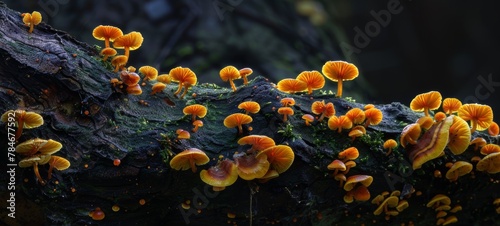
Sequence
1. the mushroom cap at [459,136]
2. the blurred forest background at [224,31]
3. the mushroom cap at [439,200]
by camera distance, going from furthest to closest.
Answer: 1. the blurred forest background at [224,31]
2. the mushroom cap at [439,200]
3. the mushroom cap at [459,136]

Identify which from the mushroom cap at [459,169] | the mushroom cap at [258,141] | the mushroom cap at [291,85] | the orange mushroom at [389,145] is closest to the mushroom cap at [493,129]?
the mushroom cap at [459,169]

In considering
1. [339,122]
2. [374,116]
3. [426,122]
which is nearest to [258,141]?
[339,122]

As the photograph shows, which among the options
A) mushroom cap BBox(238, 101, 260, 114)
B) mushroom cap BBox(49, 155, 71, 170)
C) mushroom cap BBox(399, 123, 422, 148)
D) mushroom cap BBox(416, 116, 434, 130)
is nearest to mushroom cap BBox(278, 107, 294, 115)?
mushroom cap BBox(238, 101, 260, 114)

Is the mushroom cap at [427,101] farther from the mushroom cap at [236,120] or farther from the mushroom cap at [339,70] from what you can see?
the mushroom cap at [236,120]

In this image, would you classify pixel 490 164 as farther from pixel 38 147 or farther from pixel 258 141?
pixel 38 147

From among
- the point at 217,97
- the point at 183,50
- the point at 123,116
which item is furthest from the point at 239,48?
the point at 123,116
